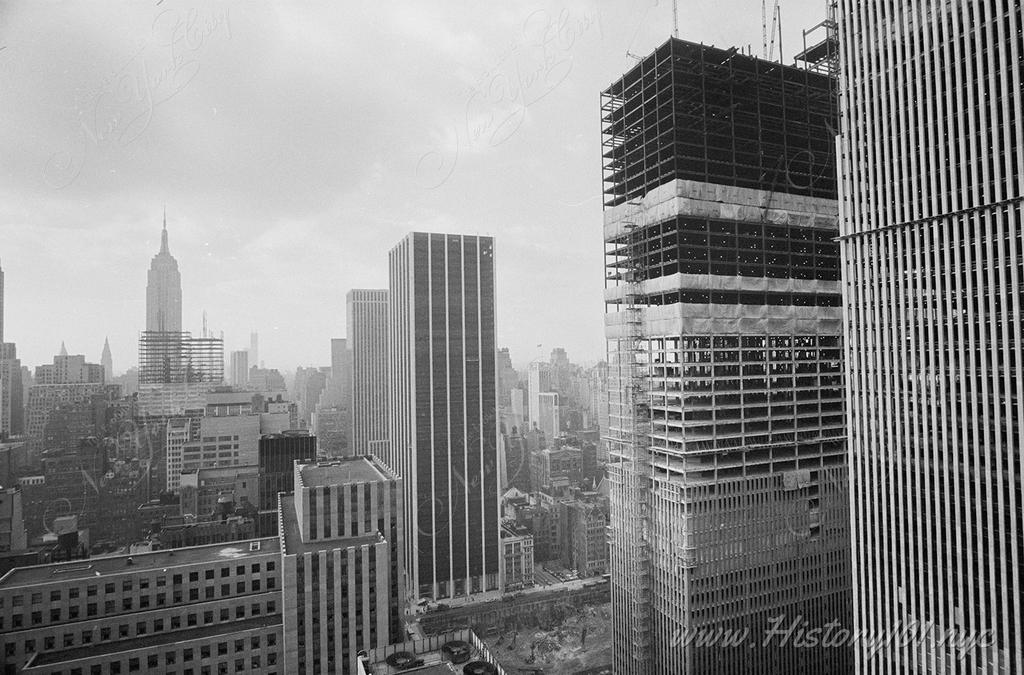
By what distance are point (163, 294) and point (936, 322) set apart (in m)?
17.6

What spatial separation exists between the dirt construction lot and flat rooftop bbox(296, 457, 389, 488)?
650 centimetres

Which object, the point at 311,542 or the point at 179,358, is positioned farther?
the point at 179,358

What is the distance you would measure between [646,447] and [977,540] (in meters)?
8.14

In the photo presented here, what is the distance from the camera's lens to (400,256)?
30.9m

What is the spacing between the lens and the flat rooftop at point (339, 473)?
1674 cm

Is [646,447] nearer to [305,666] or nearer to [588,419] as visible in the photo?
[588,419]

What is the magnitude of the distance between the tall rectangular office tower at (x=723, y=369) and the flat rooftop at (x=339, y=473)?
7.26 meters

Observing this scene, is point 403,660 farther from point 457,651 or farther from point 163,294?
point 163,294

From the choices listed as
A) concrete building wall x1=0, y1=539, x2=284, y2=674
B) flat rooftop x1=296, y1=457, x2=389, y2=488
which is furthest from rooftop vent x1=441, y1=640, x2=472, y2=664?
flat rooftop x1=296, y1=457, x2=389, y2=488

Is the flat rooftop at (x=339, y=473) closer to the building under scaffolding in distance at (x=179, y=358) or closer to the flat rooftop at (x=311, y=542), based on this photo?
the flat rooftop at (x=311, y=542)

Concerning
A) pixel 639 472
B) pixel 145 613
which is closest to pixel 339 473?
pixel 145 613

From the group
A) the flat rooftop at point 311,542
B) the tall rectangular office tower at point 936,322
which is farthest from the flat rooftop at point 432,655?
the tall rectangular office tower at point 936,322

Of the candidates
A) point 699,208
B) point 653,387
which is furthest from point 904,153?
point 653,387

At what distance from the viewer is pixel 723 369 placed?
51.8 feet
